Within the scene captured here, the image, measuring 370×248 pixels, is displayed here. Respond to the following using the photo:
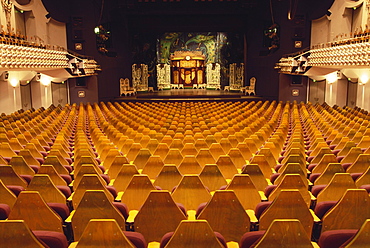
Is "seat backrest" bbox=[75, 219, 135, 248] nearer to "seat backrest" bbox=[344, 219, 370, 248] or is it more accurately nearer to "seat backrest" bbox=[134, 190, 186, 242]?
"seat backrest" bbox=[134, 190, 186, 242]

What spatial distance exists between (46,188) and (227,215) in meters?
2.22

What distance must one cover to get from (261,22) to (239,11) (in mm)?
1857

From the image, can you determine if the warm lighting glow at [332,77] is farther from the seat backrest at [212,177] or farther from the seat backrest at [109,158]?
the seat backrest at [212,177]

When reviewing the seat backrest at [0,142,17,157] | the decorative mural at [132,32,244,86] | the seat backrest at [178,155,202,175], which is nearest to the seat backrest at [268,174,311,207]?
the seat backrest at [178,155,202,175]

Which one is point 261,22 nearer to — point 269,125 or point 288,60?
point 288,60

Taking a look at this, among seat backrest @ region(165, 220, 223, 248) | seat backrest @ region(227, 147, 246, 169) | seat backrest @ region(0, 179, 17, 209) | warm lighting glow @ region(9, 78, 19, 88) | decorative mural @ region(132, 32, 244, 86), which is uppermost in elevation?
decorative mural @ region(132, 32, 244, 86)

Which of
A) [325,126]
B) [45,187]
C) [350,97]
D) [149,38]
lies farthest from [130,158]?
[149,38]

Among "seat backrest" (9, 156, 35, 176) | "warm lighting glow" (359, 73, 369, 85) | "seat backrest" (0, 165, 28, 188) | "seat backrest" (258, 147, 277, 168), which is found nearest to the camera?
"seat backrest" (0, 165, 28, 188)

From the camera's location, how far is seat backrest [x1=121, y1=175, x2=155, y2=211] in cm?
481

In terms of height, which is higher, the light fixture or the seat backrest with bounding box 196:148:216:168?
the light fixture

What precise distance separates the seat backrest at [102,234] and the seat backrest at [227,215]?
3.91 feet

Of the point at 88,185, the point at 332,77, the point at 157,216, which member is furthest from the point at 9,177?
the point at 332,77

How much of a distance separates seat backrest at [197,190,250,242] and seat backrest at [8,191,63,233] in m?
1.47

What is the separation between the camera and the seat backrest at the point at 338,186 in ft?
15.0
